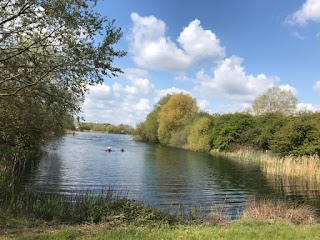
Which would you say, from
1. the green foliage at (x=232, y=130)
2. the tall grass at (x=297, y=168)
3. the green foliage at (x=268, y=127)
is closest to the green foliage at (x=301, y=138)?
the tall grass at (x=297, y=168)

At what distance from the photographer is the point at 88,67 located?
10891 millimetres

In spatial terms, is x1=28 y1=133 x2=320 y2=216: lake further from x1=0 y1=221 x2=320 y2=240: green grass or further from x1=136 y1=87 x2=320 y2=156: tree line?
x1=0 y1=221 x2=320 y2=240: green grass

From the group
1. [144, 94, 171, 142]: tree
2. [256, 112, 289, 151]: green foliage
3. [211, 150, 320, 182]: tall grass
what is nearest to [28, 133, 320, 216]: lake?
[211, 150, 320, 182]: tall grass

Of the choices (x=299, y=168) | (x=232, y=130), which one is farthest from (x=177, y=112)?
(x=299, y=168)

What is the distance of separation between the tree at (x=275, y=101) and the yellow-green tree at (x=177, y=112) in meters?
15.9

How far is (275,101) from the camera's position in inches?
3076

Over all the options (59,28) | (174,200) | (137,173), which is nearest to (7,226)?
(59,28)

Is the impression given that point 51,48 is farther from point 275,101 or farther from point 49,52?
point 275,101

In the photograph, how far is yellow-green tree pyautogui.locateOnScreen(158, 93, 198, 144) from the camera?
Answer: 87938 mm

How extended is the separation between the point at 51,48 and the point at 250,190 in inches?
817

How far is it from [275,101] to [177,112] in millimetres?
23684

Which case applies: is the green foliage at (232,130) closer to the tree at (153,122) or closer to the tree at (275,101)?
the tree at (275,101)

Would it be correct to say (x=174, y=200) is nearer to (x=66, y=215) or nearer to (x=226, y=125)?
(x=66, y=215)

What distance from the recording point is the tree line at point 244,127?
132 feet
